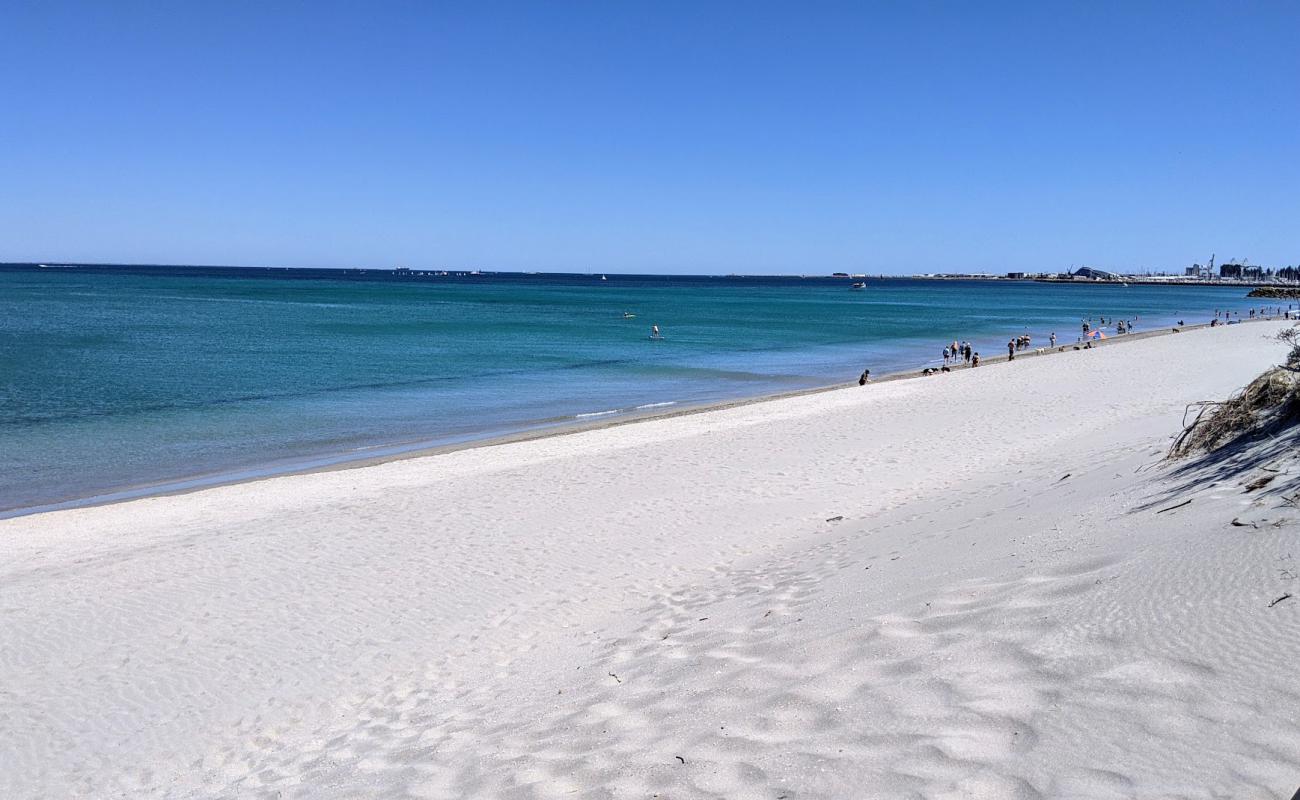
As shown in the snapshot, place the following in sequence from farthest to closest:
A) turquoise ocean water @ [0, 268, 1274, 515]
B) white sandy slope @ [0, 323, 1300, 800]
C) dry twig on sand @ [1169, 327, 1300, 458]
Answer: turquoise ocean water @ [0, 268, 1274, 515] → dry twig on sand @ [1169, 327, 1300, 458] → white sandy slope @ [0, 323, 1300, 800]

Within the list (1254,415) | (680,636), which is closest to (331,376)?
(680,636)

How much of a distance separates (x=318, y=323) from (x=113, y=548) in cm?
5464

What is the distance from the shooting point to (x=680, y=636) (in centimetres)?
614

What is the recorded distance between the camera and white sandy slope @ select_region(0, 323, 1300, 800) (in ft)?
11.4

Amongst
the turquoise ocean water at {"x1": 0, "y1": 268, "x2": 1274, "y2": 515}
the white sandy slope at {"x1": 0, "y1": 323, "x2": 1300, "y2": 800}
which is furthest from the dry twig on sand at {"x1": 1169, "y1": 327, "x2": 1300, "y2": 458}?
the turquoise ocean water at {"x1": 0, "y1": 268, "x2": 1274, "y2": 515}

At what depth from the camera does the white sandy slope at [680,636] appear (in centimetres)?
347

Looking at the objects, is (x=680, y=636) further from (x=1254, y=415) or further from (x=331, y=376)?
(x=331, y=376)

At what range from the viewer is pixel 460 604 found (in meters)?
8.02

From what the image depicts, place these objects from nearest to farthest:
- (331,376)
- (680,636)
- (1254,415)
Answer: (680,636) < (1254,415) < (331,376)

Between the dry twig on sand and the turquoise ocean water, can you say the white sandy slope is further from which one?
the turquoise ocean water

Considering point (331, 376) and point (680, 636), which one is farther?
point (331, 376)

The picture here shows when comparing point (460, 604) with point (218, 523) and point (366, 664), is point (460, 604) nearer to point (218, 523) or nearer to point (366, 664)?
point (366, 664)

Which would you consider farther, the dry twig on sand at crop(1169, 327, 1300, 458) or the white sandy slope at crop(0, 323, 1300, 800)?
the dry twig on sand at crop(1169, 327, 1300, 458)

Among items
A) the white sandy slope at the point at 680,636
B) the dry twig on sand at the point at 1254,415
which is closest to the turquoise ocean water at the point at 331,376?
the white sandy slope at the point at 680,636
